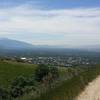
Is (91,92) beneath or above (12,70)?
above

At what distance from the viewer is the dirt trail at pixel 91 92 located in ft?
61.6

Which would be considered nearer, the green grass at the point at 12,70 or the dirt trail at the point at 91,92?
the dirt trail at the point at 91,92

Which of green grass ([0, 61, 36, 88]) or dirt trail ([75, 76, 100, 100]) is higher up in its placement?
dirt trail ([75, 76, 100, 100])

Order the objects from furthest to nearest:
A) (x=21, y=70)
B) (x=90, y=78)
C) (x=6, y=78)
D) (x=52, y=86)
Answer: (x=21, y=70) < (x=6, y=78) < (x=90, y=78) < (x=52, y=86)

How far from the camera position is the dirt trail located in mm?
18781

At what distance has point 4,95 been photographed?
39.7 meters

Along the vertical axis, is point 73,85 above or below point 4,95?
above

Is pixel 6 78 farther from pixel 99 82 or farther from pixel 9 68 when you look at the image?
pixel 99 82

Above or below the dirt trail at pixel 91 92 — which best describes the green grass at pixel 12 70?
below

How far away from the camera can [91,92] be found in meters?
21.1

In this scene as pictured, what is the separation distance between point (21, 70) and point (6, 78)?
31.9 ft

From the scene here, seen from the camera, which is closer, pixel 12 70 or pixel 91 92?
pixel 91 92

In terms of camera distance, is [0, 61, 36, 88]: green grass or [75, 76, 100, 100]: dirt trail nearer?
[75, 76, 100, 100]: dirt trail

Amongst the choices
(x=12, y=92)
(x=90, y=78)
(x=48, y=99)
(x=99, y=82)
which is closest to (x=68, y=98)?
(x=48, y=99)
